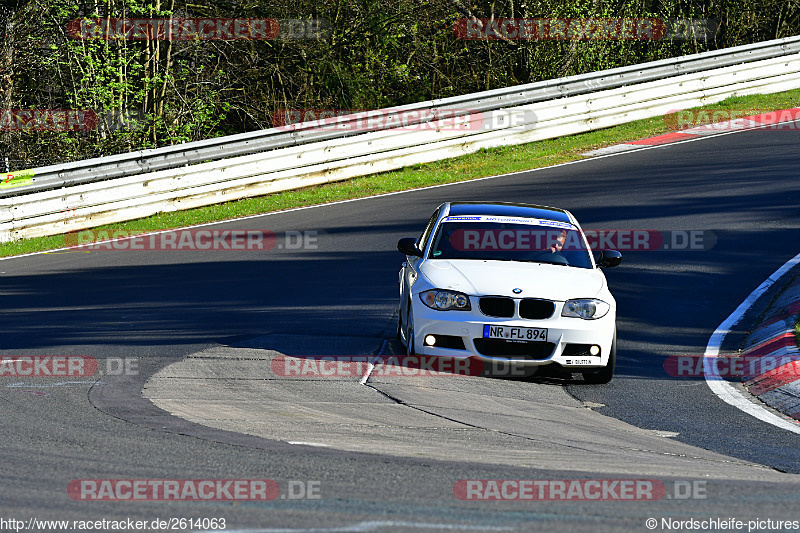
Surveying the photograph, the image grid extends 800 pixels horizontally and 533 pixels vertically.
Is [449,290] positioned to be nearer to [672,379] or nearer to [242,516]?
[672,379]

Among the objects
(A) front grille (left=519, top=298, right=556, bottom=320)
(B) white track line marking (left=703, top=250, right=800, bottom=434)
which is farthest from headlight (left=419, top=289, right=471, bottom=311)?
(B) white track line marking (left=703, top=250, right=800, bottom=434)

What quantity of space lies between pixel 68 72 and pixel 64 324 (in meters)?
15.4

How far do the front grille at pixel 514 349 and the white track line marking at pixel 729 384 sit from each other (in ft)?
4.76

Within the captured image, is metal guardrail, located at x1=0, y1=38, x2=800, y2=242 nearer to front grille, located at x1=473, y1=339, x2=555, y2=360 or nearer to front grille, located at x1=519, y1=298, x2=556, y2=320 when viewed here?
front grille, located at x1=473, y1=339, x2=555, y2=360

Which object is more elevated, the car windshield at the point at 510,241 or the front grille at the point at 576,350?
the car windshield at the point at 510,241

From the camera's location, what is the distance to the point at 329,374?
A: 27.8 feet

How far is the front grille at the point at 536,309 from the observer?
8.74m

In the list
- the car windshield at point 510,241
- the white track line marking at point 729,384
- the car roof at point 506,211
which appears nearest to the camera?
the white track line marking at point 729,384

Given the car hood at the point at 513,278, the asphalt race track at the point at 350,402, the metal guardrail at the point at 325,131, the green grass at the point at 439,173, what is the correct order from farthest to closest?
1. the metal guardrail at the point at 325,131
2. the green grass at the point at 439,173
3. the car hood at the point at 513,278
4. the asphalt race track at the point at 350,402

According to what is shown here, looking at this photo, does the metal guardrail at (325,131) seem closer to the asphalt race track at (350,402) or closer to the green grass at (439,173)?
the green grass at (439,173)

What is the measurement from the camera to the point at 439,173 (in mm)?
20188

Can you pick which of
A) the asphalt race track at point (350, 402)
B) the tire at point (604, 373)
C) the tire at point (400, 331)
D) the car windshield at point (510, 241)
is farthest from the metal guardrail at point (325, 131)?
the tire at point (604, 373)

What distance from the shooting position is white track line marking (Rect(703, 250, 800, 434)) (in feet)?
24.7

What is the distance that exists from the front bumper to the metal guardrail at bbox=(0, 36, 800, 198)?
37.1ft
